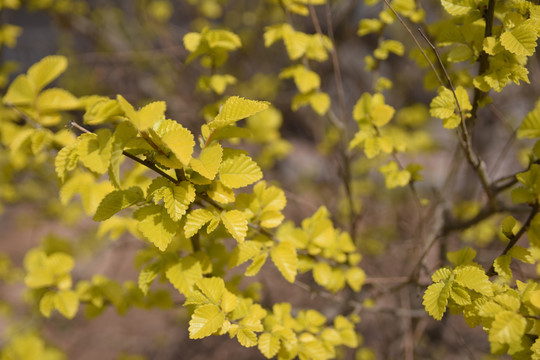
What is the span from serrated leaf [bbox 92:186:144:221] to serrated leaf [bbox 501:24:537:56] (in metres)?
1.03

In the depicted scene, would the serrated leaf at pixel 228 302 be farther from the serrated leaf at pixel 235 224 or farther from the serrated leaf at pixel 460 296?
the serrated leaf at pixel 460 296

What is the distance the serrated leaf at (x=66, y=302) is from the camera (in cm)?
122

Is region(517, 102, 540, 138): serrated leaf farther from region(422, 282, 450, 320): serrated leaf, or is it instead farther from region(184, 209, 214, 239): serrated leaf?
region(184, 209, 214, 239): serrated leaf

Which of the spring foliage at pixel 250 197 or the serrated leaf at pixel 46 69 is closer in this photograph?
the spring foliage at pixel 250 197

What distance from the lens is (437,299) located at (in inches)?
32.1

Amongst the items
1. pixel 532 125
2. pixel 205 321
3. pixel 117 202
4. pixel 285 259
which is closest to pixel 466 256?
pixel 532 125

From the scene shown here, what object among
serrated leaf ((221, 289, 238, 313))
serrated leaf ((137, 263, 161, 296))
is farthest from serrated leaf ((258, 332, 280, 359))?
serrated leaf ((137, 263, 161, 296))

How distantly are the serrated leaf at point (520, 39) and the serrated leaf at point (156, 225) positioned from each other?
953 millimetres

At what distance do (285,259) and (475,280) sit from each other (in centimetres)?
48

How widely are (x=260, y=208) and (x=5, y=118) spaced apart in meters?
1.47

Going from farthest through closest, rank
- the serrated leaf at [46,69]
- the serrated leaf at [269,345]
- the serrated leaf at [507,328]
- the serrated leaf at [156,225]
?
the serrated leaf at [46,69] → the serrated leaf at [269,345] → the serrated leaf at [156,225] → the serrated leaf at [507,328]

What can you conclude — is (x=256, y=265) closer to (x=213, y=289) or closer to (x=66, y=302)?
(x=213, y=289)

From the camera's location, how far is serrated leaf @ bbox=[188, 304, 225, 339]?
2.67 feet

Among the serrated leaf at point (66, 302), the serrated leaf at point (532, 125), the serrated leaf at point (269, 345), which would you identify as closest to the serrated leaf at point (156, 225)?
the serrated leaf at point (269, 345)
